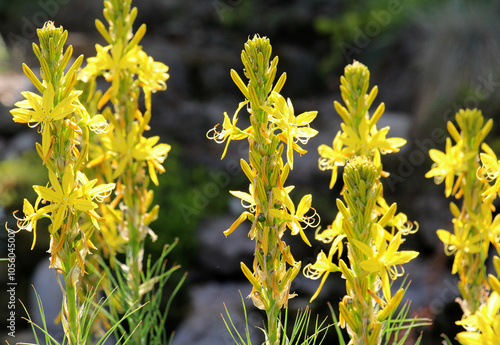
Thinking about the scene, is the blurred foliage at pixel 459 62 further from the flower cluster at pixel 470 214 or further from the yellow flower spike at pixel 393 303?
the yellow flower spike at pixel 393 303

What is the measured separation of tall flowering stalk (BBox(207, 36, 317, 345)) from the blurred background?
7.24 feet

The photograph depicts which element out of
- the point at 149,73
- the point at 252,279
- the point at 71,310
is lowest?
the point at 71,310

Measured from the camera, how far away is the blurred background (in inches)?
221

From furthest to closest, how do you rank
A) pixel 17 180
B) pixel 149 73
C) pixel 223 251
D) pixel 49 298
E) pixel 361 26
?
1. pixel 361 26
2. pixel 223 251
3. pixel 17 180
4. pixel 49 298
5. pixel 149 73

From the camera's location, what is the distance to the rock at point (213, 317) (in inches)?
195

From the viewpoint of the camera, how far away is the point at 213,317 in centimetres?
523

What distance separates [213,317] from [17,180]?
9.29 ft

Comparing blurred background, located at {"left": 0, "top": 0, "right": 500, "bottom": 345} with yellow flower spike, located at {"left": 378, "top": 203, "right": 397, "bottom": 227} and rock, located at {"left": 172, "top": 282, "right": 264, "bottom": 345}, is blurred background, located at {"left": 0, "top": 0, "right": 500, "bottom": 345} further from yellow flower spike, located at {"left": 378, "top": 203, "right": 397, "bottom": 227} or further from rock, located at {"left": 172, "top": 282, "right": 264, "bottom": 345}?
yellow flower spike, located at {"left": 378, "top": 203, "right": 397, "bottom": 227}

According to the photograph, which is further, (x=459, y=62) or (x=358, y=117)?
(x=459, y=62)

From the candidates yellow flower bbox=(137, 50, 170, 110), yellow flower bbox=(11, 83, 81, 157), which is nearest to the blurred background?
yellow flower bbox=(137, 50, 170, 110)

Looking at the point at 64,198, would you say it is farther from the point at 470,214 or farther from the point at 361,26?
the point at 361,26

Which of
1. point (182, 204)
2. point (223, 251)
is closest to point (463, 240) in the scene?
point (223, 251)

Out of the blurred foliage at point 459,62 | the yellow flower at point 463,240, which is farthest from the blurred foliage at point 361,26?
the yellow flower at point 463,240

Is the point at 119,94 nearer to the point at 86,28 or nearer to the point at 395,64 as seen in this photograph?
the point at 395,64
